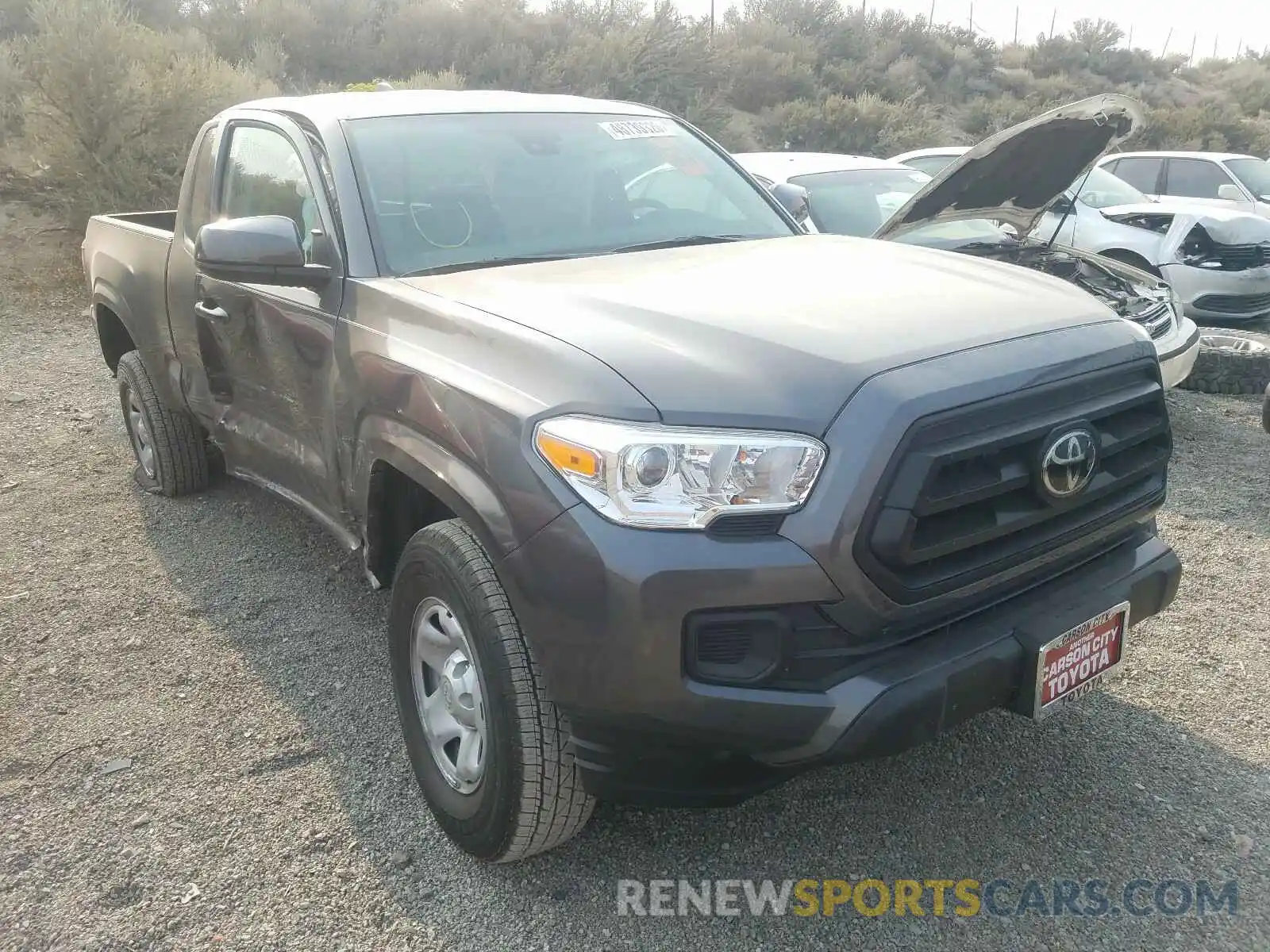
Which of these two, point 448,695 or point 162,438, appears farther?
point 162,438

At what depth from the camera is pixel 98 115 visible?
11.0 metres

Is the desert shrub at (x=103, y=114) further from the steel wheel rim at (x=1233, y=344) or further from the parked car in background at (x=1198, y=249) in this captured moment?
the steel wheel rim at (x=1233, y=344)

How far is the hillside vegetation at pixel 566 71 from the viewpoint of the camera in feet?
36.3

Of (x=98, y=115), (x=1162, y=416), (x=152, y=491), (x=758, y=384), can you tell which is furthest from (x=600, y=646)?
(x=98, y=115)

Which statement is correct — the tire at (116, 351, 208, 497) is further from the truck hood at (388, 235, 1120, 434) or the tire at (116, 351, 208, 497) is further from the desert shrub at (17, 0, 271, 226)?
the desert shrub at (17, 0, 271, 226)

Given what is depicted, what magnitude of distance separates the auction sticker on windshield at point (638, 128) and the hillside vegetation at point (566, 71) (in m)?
9.03

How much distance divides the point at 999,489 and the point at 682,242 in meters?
1.58

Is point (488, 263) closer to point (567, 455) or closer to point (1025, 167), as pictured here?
point (567, 455)

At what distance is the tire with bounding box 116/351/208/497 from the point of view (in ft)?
16.0

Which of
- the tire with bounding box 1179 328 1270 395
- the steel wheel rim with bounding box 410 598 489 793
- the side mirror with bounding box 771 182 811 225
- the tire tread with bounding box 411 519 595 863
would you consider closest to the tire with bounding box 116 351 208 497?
the steel wheel rim with bounding box 410 598 489 793

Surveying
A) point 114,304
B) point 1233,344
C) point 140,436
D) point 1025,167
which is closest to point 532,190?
point 114,304

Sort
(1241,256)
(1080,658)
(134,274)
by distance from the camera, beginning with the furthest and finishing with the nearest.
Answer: (1241,256) → (134,274) → (1080,658)

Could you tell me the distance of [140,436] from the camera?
5.20 m

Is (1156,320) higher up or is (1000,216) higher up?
(1000,216)
